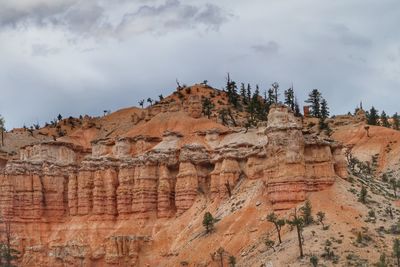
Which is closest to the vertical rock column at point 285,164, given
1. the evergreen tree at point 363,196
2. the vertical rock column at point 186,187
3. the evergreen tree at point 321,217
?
the evergreen tree at point 321,217

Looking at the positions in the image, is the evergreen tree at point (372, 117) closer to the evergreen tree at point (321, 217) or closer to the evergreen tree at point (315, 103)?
the evergreen tree at point (315, 103)

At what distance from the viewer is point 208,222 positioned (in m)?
97.6

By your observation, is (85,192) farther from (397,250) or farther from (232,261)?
(397,250)

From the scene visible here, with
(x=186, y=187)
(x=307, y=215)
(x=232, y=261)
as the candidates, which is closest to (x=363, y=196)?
(x=307, y=215)

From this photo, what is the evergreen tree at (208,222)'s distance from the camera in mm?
97562

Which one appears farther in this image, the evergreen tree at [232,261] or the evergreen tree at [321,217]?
the evergreen tree at [232,261]

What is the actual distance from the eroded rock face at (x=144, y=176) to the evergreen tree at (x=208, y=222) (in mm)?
6354

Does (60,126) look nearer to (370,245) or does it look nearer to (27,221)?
(27,221)

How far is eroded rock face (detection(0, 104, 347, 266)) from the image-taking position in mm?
94375

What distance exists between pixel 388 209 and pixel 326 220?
27.4 feet

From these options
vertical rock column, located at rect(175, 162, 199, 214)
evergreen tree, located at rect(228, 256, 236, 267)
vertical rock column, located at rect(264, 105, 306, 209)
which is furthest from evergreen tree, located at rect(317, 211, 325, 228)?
vertical rock column, located at rect(175, 162, 199, 214)

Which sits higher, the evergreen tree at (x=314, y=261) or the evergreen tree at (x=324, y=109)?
the evergreen tree at (x=324, y=109)

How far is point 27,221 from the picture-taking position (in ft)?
396

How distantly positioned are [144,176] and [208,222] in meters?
18.2
